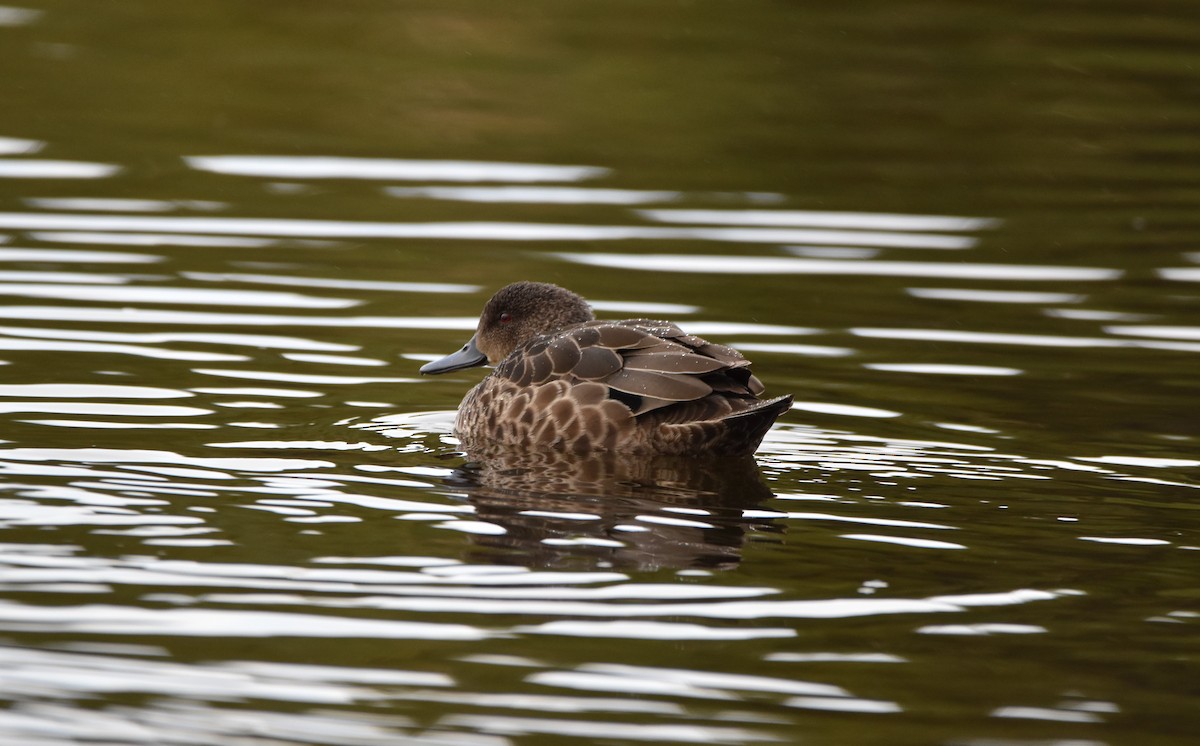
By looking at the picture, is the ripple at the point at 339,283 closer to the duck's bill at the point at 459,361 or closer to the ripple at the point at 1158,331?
the duck's bill at the point at 459,361

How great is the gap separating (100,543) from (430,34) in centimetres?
1382

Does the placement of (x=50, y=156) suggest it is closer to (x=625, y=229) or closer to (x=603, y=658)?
(x=625, y=229)

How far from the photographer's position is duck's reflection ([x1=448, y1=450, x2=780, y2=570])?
671cm

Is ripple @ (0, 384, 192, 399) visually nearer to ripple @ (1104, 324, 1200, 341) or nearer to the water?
the water

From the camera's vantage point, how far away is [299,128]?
16.9 metres

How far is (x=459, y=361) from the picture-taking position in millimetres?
9883

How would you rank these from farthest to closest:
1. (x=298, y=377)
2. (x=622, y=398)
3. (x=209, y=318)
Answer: (x=209, y=318) < (x=298, y=377) < (x=622, y=398)

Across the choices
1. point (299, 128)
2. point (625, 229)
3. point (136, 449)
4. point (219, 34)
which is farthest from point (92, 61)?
point (136, 449)

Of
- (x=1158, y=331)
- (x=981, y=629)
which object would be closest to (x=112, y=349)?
(x=981, y=629)

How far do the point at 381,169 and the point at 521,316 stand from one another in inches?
238

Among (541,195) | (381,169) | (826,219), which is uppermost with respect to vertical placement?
(381,169)

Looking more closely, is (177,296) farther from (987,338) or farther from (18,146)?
(987,338)

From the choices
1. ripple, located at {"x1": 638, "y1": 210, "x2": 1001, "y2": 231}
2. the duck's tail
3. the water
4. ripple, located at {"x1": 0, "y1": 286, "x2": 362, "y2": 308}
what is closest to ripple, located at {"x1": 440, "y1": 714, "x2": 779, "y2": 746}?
the water

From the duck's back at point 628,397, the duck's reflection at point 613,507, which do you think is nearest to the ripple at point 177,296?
the duck's back at point 628,397
